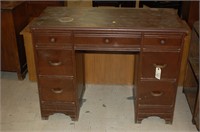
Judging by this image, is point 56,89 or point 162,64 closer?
point 162,64

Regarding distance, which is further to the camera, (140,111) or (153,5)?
(153,5)

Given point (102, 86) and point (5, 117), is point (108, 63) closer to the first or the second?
point (102, 86)

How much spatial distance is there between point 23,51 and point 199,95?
1609mm

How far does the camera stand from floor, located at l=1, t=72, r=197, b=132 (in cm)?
185

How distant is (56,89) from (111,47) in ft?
1.64

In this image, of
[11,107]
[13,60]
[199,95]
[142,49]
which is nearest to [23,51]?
[13,60]

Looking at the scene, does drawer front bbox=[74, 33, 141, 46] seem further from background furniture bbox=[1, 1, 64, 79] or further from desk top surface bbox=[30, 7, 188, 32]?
background furniture bbox=[1, 1, 64, 79]

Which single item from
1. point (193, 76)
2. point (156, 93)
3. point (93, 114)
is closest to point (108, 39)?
point (156, 93)

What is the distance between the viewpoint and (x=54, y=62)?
1683 mm

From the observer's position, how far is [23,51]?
2445 mm

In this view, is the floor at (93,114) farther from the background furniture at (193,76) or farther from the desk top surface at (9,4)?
the desk top surface at (9,4)

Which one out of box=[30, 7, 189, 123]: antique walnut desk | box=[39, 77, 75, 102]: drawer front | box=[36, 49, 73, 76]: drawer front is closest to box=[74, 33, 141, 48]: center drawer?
box=[30, 7, 189, 123]: antique walnut desk

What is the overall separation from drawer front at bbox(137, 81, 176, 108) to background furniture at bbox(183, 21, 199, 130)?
0.21 meters

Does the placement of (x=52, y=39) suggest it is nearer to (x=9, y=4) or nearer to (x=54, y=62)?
(x=54, y=62)
